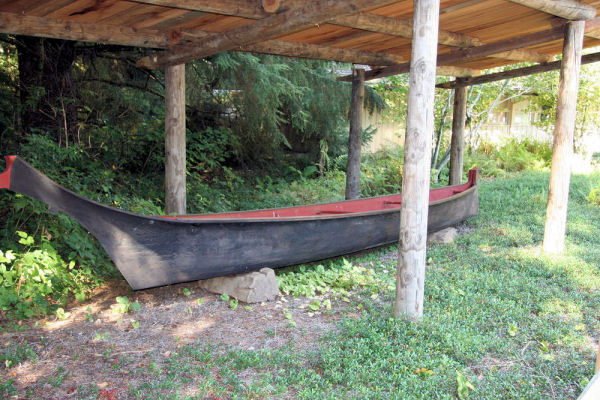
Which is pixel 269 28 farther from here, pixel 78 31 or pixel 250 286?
pixel 250 286

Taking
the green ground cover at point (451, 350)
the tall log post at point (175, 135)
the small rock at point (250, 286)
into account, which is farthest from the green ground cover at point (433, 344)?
the tall log post at point (175, 135)

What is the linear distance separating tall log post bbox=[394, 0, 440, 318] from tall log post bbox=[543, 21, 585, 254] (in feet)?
9.20

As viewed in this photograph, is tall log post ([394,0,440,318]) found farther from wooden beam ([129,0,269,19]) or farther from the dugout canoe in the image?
wooden beam ([129,0,269,19])

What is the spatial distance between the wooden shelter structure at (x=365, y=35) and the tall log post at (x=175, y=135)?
1cm

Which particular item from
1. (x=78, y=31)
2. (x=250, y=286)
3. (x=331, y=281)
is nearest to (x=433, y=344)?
(x=331, y=281)

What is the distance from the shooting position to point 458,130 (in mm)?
9789

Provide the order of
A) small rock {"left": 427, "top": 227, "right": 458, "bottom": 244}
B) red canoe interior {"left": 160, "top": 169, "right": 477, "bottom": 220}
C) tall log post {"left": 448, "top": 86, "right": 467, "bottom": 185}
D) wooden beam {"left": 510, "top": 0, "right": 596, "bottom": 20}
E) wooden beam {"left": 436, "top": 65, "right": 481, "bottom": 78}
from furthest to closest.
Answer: tall log post {"left": 448, "top": 86, "right": 467, "bottom": 185}
wooden beam {"left": 436, "top": 65, "right": 481, "bottom": 78}
small rock {"left": 427, "top": 227, "right": 458, "bottom": 244}
red canoe interior {"left": 160, "top": 169, "right": 477, "bottom": 220}
wooden beam {"left": 510, "top": 0, "right": 596, "bottom": 20}

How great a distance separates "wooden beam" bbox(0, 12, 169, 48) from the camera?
4.66m

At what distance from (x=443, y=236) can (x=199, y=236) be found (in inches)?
163

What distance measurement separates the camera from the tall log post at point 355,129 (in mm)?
7994

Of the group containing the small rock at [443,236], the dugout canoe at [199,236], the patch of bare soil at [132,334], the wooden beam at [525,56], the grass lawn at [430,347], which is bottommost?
the patch of bare soil at [132,334]

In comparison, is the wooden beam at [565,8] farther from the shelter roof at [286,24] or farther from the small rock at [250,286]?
the small rock at [250,286]

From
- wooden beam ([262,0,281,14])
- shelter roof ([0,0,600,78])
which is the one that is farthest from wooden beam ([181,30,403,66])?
wooden beam ([262,0,281,14])

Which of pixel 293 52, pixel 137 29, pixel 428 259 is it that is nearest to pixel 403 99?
pixel 293 52
